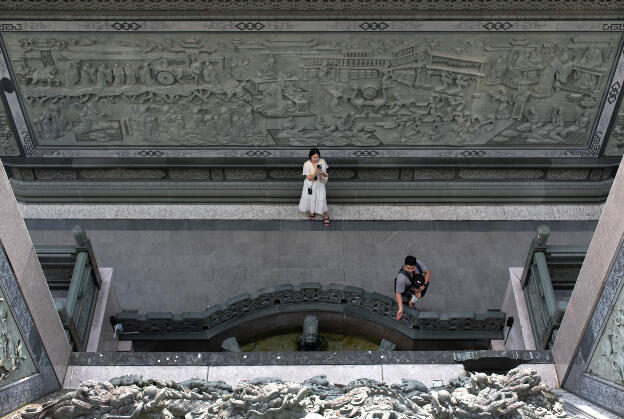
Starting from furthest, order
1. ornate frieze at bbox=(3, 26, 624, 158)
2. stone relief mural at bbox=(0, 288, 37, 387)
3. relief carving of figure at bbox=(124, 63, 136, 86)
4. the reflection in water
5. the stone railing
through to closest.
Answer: relief carving of figure at bbox=(124, 63, 136, 86) < ornate frieze at bbox=(3, 26, 624, 158) < the reflection in water < the stone railing < stone relief mural at bbox=(0, 288, 37, 387)

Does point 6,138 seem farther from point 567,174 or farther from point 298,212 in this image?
point 567,174

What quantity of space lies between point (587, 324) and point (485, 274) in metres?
4.55

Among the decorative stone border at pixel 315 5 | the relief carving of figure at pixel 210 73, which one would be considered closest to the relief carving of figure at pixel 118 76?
the decorative stone border at pixel 315 5

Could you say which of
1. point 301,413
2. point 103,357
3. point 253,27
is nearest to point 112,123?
point 253,27

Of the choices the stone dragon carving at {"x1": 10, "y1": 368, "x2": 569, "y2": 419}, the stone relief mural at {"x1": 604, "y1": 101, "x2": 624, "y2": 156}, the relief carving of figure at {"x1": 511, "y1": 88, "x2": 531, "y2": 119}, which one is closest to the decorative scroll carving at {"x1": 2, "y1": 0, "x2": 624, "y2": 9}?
the relief carving of figure at {"x1": 511, "y1": 88, "x2": 531, "y2": 119}

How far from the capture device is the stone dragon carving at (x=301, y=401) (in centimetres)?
494

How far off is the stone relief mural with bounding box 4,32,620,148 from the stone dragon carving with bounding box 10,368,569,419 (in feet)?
19.5

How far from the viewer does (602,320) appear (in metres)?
5.79

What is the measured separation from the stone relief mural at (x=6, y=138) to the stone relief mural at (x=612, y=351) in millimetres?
8853

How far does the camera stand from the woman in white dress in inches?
415

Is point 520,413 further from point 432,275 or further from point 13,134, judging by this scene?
A: point 13,134

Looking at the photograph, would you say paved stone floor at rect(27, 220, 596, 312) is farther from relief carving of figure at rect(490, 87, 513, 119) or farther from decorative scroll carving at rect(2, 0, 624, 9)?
decorative scroll carving at rect(2, 0, 624, 9)

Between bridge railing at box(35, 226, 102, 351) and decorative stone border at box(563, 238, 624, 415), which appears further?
bridge railing at box(35, 226, 102, 351)

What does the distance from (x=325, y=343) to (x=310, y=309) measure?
1.88 feet
